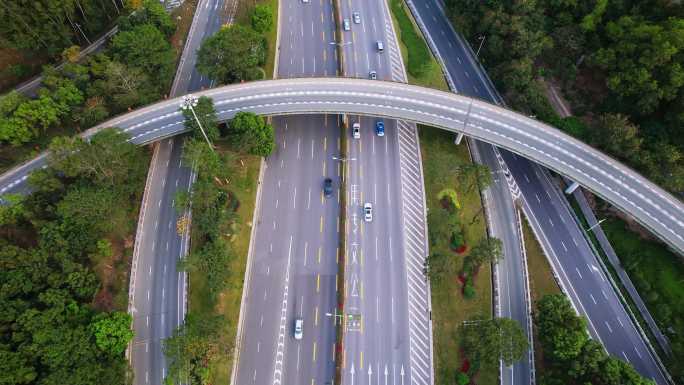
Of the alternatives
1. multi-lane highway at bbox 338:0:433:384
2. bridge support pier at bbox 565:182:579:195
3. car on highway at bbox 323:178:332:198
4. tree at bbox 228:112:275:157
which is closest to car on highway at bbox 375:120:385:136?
multi-lane highway at bbox 338:0:433:384

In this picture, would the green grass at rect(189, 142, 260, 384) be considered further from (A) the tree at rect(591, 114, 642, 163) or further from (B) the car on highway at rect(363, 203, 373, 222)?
(A) the tree at rect(591, 114, 642, 163)

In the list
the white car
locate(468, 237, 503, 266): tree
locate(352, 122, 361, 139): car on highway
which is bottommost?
locate(468, 237, 503, 266): tree

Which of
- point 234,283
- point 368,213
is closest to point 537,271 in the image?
point 368,213

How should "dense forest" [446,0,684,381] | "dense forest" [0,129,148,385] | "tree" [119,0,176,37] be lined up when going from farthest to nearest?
"tree" [119,0,176,37]
"dense forest" [446,0,684,381]
"dense forest" [0,129,148,385]

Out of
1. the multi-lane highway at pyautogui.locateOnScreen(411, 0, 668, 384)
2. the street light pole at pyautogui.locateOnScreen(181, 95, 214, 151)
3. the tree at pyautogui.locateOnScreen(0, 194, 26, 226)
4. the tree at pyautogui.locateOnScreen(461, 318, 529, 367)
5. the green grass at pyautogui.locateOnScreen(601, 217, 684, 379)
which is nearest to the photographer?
the tree at pyautogui.locateOnScreen(461, 318, 529, 367)

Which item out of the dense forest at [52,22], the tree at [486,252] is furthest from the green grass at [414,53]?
the dense forest at [52,22]

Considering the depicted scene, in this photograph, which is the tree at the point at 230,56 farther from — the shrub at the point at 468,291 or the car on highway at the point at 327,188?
the shrub at the point at 468,291
